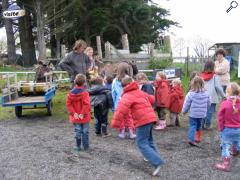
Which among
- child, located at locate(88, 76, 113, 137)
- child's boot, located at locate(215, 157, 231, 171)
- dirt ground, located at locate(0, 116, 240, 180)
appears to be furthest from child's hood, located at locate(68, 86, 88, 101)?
child's boot, located at locate(215, 157, 231, 171)

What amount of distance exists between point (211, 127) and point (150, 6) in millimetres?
22268

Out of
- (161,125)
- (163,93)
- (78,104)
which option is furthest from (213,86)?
(78,104)

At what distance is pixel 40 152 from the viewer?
7910mm

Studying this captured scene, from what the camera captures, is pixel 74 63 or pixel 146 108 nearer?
pixel 146 108

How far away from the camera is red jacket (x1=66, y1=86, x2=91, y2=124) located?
7.89 metres

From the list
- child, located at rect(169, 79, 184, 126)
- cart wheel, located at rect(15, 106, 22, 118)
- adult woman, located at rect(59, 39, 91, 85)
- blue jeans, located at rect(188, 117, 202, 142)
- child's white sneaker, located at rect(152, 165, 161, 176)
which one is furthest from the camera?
cart wheel, located at rect(15, 106, 22, 118)

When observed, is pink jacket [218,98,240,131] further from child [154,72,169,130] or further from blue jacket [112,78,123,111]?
child [154,72,169,130]

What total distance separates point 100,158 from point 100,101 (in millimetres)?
1987

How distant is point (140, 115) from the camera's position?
6.69 meters

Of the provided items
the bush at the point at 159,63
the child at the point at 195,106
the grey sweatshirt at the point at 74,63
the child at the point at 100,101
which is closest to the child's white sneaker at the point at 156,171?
the child at the point at 195,106

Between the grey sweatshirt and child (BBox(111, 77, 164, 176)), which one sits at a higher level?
the grey sweatshirt

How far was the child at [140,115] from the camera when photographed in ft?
21.7

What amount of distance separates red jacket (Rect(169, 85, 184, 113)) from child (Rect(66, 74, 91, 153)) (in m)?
2.73

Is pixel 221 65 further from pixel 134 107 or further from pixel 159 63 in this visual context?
pixel 159 63
